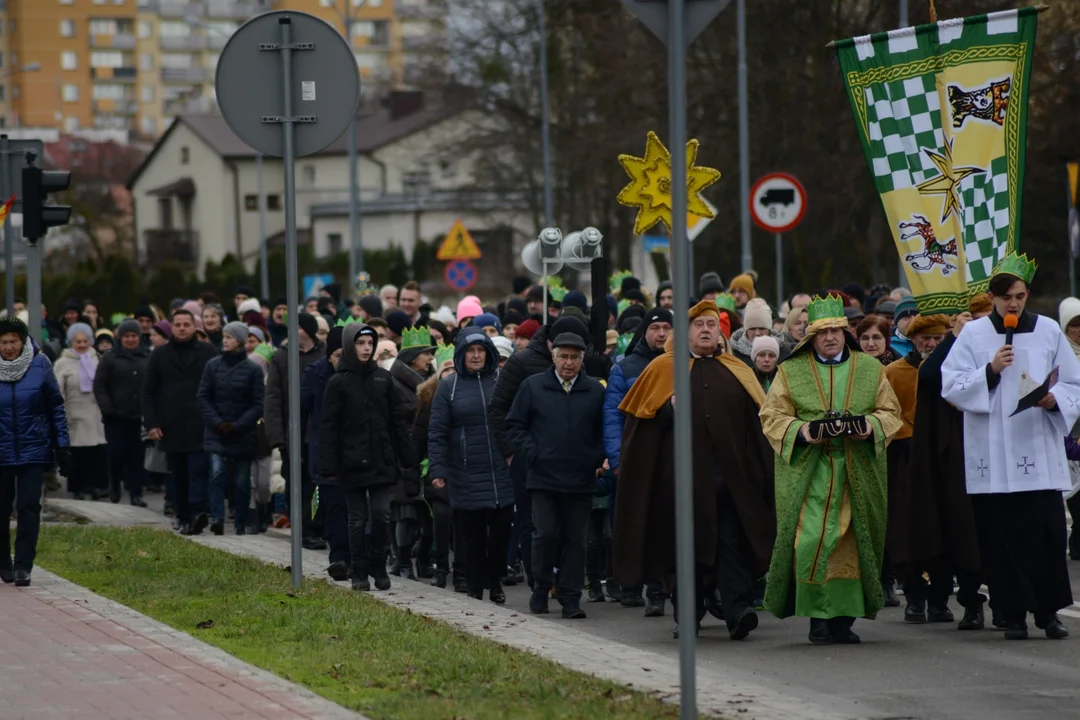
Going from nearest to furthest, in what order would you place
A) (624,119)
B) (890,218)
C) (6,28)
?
(890,218)
(624,119)
(6,28)

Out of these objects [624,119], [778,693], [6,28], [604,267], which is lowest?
[778,693]

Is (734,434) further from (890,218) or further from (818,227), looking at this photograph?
(818,227)

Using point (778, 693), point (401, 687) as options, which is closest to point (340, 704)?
point (401, 687)

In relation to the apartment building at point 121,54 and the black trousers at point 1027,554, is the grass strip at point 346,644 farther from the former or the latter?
the apartment building at point 121,54

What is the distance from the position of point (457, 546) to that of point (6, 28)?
13573 centimetres

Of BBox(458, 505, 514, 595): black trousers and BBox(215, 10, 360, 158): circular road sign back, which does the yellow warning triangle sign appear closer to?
BBox(458, 505, 514, 595): black trousers

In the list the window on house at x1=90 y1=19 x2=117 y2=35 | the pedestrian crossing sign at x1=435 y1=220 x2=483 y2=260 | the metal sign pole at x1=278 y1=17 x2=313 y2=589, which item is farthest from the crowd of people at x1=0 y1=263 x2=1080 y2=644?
the window on house at x1=90 y1=19 x2=117 y2=35

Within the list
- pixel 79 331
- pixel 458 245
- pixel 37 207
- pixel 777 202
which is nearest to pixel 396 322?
pixel 37 207

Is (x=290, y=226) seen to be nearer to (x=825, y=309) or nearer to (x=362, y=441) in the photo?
(x=362, y=441)

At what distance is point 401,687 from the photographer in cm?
876

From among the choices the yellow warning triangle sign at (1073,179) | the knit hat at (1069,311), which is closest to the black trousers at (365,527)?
the knit hat at (1069,311)

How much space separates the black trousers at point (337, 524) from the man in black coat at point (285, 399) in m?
1.54

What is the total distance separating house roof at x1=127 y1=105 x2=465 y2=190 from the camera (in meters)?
103

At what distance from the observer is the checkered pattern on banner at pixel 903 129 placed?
11844 millimetres
